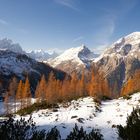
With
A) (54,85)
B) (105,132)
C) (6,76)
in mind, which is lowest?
(105,132)

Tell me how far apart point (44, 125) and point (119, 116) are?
9.05 meters

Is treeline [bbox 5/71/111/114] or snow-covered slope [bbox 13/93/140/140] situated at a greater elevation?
treeline [bbox 5/71/111/114]

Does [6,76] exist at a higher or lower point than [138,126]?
higher

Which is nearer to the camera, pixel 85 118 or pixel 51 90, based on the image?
pixel 85 118

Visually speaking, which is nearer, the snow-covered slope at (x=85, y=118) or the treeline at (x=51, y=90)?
the snow-covered slope at (x=85, y=118)

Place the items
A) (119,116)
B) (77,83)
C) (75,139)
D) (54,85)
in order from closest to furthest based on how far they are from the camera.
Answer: (75,139) → (119,116) → (54,85) → (77,83)

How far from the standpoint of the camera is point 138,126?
45.2 ft

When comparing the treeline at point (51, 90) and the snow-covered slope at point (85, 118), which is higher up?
the treeline at point (51, 90)

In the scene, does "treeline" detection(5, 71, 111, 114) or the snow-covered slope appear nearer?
the snow-covered slope

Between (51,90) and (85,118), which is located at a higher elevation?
(51,90)

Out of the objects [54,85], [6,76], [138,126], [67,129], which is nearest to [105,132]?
[67,129]

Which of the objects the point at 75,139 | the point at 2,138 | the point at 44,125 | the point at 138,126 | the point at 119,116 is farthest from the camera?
the point at 119,116

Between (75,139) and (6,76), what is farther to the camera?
(6,76)

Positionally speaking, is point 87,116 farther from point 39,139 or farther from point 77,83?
point 77,83
